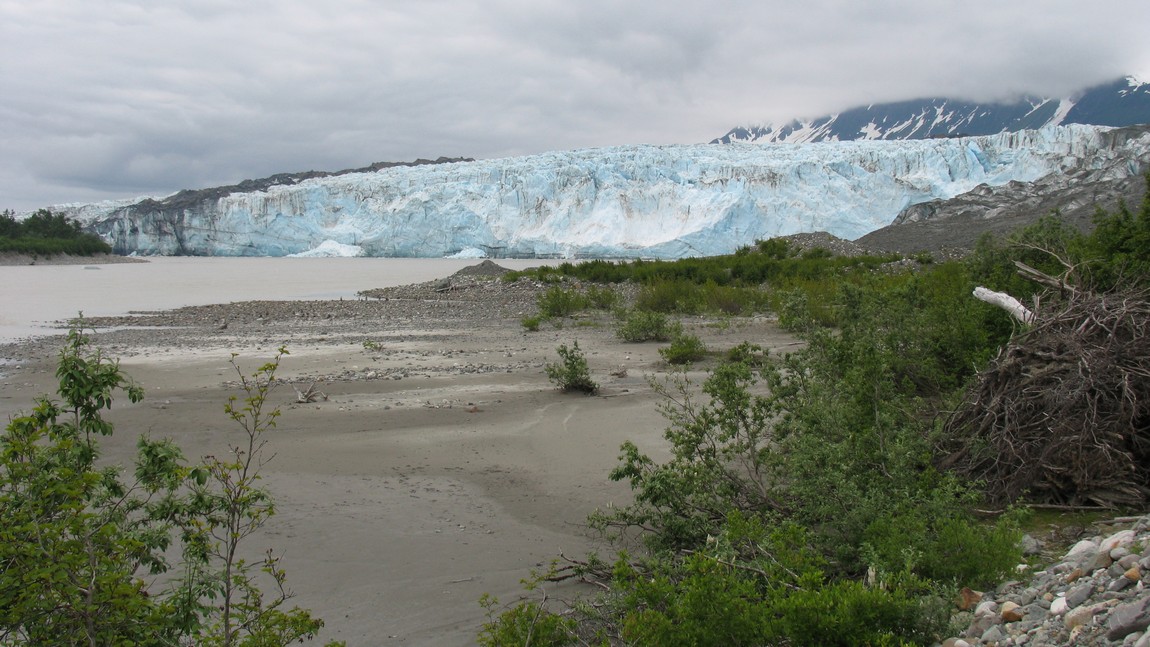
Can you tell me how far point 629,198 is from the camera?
4725 centimetres

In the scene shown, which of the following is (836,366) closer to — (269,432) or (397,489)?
(397,489)

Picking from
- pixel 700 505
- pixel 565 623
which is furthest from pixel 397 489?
pixel 565 623

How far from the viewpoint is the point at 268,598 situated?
3980 millimetres

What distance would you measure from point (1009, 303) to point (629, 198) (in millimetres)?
42414

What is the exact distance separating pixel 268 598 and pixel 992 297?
5.31 meters

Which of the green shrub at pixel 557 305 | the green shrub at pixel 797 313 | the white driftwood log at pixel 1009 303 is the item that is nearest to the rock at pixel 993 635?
the white driftwood log at pixel 1009 303

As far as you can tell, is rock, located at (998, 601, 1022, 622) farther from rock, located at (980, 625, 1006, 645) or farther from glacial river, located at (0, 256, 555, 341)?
glacial river, located at (0, 256, 555, 341)

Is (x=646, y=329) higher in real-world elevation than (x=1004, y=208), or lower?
lower

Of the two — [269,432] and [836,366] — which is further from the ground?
[836,366]

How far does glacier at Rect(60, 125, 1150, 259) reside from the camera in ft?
139

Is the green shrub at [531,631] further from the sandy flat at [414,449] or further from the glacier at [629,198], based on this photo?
the glacier at [629,198]

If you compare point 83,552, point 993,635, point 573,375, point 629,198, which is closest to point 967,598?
point 993,635

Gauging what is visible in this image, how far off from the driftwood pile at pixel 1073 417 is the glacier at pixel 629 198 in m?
36.4

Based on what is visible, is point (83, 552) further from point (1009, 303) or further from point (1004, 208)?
point (1004, 208)
